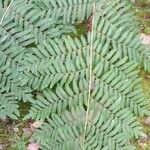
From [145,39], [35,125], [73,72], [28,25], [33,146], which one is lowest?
[33,146]

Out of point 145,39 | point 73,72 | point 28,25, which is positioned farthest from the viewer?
point 145,39

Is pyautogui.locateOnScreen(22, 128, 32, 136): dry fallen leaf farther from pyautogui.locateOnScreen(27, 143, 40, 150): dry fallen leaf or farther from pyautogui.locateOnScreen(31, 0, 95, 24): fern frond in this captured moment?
pyautogui.locateOnScreen(31, 0, 95, 24): fern frond

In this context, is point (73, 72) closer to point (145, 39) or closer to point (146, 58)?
point (146, 58)

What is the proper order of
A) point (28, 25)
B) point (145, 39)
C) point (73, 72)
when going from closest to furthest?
1. point (73, 72)
2. point (28, 25)
3. point (145, 39)

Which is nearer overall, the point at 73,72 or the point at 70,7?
the point at 73,72

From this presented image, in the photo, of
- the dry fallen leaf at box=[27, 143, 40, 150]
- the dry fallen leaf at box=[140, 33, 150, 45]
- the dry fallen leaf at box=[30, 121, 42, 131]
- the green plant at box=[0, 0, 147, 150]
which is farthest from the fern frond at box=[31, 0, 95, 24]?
the dry fallen leaf at box=[27, 143, 40, 150]

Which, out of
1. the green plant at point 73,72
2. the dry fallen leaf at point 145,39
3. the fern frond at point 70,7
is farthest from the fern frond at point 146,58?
the fern frond at point 70,7

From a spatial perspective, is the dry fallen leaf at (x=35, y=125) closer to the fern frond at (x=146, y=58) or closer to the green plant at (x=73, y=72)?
the green plant at (x=73, y=72)

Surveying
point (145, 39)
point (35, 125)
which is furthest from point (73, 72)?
point (145, 39)

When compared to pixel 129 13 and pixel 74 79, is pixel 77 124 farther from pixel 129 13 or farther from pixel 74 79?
pixel 129 13
